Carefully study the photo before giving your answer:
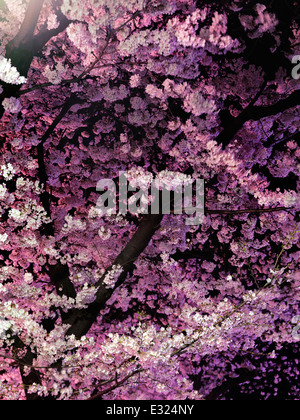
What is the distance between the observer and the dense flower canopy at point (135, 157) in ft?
17.4

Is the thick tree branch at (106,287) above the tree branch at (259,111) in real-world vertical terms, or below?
below

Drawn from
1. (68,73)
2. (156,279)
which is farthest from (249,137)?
(156,279)

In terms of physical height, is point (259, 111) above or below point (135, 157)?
below

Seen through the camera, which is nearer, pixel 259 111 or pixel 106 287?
pixel 259 111

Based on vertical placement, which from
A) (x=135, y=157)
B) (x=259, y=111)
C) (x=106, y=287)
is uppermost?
(x=135, y=157)

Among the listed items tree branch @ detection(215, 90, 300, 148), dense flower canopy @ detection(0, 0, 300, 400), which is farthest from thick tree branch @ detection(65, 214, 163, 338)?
tree branch @ detection(215, 90, 300, 148)

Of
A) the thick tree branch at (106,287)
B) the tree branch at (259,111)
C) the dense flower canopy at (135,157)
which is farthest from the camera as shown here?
the thick tree branch at (106,287)

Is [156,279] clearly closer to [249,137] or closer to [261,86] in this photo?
[249,137]

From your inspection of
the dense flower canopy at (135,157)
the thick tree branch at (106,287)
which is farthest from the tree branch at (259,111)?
the thick tree branch at (106,287)

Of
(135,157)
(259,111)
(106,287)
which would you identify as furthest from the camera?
(135,157)

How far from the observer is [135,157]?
852 cm

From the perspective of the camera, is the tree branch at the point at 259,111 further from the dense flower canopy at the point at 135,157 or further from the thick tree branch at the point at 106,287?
the thick tree branch at the point at 106,287

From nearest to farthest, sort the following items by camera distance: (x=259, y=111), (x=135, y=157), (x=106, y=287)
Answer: (x=259, y=111)
(x=106, y=287)
(x=135, y=157)

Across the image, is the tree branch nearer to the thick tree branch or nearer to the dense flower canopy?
the dense flower canopy
